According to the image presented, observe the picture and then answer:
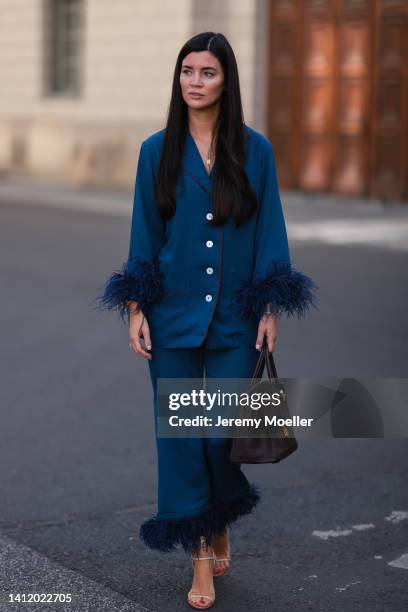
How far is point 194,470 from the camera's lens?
402 centimetres

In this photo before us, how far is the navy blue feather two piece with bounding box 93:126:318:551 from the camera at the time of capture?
396 centimetres

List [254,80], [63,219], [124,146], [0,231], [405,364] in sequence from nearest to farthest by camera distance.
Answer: [405,364], [0,231], [63,219], [254,80], [124,146]

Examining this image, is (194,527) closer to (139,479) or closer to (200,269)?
(200,269)

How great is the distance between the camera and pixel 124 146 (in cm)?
2102

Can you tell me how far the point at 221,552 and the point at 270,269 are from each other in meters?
0.99

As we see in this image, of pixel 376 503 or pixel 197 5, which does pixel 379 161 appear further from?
pixel 376 503

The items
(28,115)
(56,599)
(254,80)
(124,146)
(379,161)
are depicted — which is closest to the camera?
(56,599)

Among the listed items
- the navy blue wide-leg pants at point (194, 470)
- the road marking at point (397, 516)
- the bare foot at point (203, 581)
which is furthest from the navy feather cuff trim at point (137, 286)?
the road marking at point (397, 516)

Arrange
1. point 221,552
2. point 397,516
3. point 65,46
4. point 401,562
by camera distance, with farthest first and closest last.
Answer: point 65,46 → point 397,516 → point 401,562 → point 221,552

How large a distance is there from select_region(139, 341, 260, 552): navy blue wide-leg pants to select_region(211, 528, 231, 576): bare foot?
119mm

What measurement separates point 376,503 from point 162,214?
178 centimetres

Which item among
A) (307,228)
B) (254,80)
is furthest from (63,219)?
(254,80)

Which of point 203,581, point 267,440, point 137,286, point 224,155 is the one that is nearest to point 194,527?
point 203,581

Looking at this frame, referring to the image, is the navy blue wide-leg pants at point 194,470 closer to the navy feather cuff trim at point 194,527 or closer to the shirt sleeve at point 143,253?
the navy feather cuff trim at point 194,527
